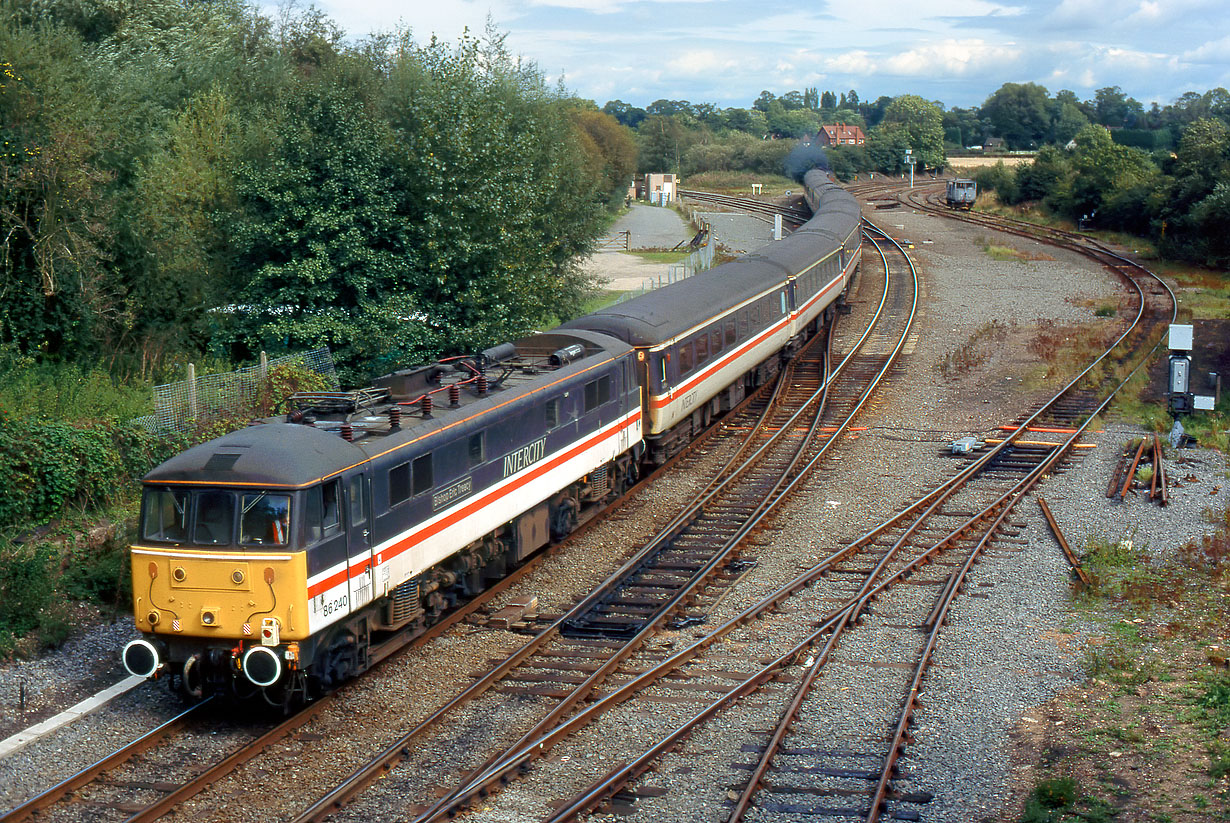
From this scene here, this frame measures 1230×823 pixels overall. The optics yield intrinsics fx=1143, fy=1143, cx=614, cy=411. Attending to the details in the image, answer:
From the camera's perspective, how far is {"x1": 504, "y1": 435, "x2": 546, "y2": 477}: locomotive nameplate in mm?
15414

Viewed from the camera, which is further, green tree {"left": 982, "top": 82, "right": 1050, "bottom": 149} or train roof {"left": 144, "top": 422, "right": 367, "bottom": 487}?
green tree {"left": 982, "top": 82, "right": 1050, "bottom": 149}

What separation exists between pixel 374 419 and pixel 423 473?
0.87m

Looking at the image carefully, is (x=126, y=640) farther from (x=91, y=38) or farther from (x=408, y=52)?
(x=91, y=38)

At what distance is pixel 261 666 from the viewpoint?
36.2 feet

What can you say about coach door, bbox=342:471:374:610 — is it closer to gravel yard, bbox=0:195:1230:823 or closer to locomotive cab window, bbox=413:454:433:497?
locomotive cab window, bbox=413:454:433:497

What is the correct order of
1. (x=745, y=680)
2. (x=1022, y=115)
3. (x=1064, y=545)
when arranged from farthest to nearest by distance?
(x=1022, y=115) → (x=1064, y=545) → (x=745, y=680)

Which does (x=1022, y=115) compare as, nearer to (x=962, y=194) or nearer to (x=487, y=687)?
(x=962, y=194)

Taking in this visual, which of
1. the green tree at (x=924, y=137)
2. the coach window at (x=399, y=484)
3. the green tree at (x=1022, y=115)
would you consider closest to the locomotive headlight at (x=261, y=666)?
the coach window at (x=399, y=484)

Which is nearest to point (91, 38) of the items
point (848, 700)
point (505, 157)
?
point (505, 157)

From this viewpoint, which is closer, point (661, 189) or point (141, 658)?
point (141, 658)

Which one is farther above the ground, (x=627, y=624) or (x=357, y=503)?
(x=357, y=503)

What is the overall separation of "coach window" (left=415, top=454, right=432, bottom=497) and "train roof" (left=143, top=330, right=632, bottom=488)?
0.21 metres

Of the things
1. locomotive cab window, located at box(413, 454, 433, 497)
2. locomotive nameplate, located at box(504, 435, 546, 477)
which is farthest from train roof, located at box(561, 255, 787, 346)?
locomotive cab window, located at box(413, 454, 433, 497)

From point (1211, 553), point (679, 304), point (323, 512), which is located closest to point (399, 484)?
point (323, 512)
